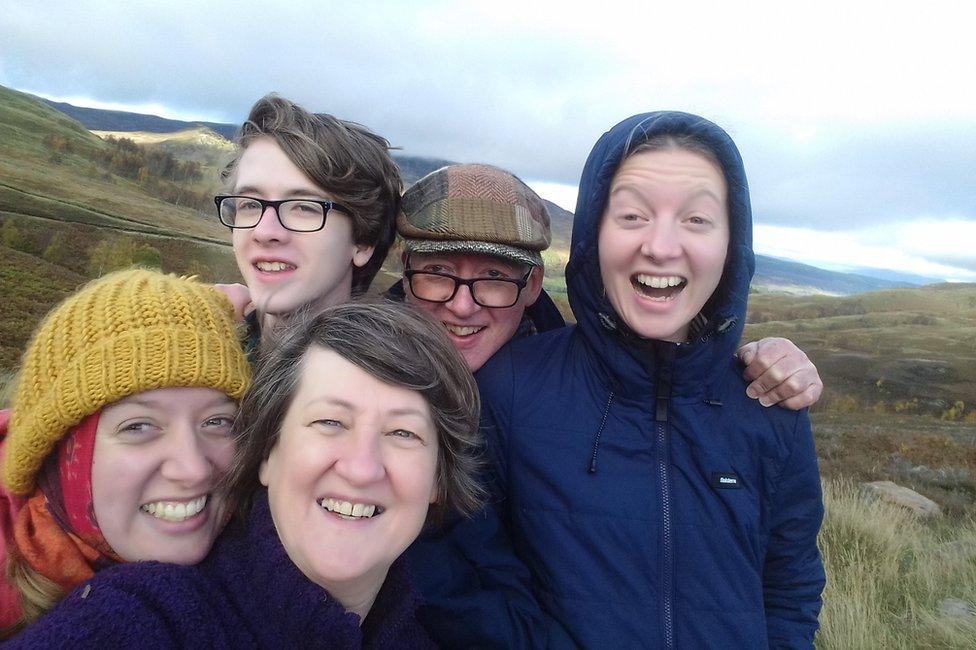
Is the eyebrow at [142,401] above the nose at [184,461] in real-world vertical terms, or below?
above

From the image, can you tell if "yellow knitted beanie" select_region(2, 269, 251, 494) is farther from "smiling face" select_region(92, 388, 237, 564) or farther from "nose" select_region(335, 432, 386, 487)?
"nose" select_region(335, 432, 386, 487)

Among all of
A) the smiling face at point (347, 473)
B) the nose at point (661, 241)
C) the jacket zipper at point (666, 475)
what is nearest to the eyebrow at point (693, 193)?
the nose at point (661, 241)

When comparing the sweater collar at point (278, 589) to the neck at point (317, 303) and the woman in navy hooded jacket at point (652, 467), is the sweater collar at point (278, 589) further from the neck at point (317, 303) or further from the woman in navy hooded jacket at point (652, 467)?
the neck at point (317, 303)

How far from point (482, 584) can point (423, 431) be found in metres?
0.79

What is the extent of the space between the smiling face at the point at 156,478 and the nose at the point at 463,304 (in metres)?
1.14

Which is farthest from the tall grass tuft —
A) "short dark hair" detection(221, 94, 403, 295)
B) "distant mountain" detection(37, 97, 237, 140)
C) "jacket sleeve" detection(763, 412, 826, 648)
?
"distant mountain" detection(37, 97, 237, 140)

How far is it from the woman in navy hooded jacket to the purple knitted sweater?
0.81ft

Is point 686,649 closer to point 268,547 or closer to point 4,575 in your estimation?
point 268,547

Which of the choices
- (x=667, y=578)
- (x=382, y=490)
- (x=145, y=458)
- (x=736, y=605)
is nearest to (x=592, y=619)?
(x=667, y=578)

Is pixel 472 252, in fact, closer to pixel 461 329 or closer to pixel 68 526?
pixel 461 329

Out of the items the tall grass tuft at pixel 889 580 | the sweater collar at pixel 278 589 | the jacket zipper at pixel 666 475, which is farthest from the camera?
the tall grass tuft at pixel 889 580

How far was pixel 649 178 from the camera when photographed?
213 cm

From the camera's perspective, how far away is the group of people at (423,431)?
166 cm

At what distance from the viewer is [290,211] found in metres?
2.52
